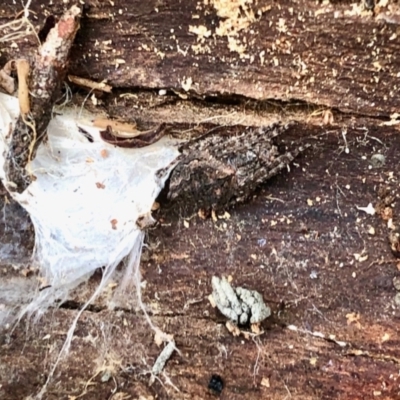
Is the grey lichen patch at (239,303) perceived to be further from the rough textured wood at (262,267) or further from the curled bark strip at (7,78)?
the curled bark strip at (7,78)

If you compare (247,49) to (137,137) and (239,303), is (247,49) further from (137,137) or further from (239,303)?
(239,303)

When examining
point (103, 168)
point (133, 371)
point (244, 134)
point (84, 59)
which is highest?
point (84, 59)

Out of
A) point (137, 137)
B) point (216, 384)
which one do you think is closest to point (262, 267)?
point (216, 384)

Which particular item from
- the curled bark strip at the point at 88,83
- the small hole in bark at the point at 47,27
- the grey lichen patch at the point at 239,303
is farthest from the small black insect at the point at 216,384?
the small hole in bark at the point at 47,27

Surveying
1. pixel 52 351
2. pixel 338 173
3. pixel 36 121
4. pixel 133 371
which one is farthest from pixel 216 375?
pixel 36 121

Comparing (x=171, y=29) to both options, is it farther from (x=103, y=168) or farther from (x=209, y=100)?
(x=103, y=168)

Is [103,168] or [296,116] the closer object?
[296,116]
